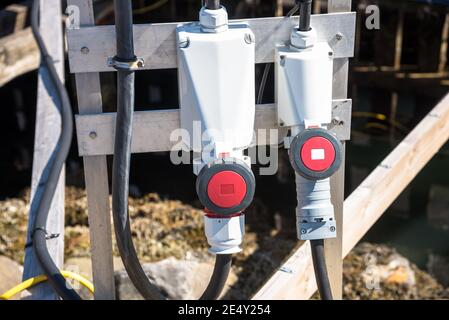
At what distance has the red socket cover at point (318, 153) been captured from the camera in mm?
1700

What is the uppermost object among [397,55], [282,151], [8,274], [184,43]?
[184,43]

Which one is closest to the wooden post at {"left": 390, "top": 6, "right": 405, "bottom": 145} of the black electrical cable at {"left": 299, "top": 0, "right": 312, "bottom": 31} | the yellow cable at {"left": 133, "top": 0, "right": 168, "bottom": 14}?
the yellow cable at {"left": 133, "top": 0, "right": 168, "bottom": 14}

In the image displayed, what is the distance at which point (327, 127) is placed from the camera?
6.29 ft

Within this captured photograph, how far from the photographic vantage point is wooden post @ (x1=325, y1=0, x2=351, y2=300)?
1.87 m

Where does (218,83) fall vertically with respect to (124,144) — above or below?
above

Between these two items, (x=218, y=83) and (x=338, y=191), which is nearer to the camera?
(x=218, y=83)

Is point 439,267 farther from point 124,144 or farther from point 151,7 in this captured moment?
point 124,144

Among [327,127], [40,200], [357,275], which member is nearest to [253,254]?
[357,275]

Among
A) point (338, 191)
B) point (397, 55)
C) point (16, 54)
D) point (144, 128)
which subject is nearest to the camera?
point (144, 128)

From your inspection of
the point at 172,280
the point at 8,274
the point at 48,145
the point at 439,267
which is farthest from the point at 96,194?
the point at 439,267

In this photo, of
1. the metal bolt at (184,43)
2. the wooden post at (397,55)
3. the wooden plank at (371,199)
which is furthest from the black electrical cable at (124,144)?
the wooden post at (397,55)

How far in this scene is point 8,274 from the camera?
390 centimetres

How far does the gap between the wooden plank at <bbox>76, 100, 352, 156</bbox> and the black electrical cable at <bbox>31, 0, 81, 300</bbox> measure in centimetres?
45

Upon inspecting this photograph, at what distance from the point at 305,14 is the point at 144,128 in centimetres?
51
